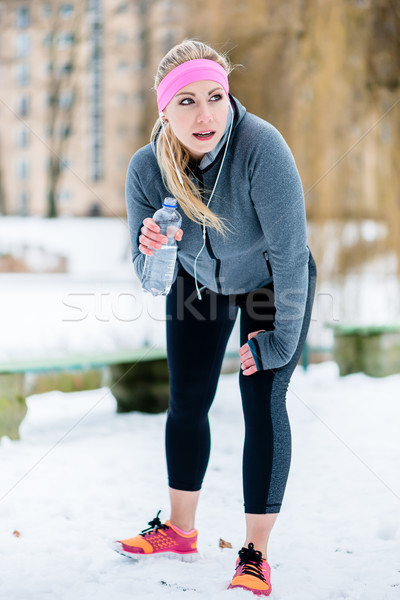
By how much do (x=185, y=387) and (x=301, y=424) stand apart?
1825 millimetres

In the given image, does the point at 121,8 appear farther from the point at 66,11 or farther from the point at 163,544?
the point at 163,544

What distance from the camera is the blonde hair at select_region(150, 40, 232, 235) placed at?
1.59 m

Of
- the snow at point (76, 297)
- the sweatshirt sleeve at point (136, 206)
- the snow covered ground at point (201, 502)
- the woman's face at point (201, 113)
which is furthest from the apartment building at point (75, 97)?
the woman's face at point (201, 113)

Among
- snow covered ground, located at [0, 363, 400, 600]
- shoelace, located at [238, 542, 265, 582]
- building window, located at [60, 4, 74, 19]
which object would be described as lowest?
snow covered ground, located at [0, 363, 400, 600]

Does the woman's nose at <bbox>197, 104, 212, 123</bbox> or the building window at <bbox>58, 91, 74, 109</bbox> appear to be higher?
the building window at <bbox>58, 91, 74, 109</bbox>

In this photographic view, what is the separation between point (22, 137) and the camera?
5.86 m

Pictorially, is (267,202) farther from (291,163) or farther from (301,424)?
(301,424)

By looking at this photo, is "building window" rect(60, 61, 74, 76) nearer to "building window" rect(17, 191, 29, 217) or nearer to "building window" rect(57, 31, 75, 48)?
"building window" rect(57, 31, 75, 48)

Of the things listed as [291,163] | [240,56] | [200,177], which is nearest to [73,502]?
[200,177]

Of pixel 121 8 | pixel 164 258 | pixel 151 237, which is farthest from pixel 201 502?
pixel 121 8

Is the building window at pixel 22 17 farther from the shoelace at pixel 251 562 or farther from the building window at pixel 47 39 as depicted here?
the shoelace at pixel 251 562

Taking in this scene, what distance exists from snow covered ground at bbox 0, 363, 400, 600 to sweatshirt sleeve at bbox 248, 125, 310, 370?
661mm

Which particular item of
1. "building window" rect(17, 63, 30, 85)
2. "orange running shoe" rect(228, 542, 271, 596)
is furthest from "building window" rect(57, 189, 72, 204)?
A: "orange running shoe" rect(228, 542, 271, 596)

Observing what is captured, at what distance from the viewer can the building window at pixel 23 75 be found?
544 cm
